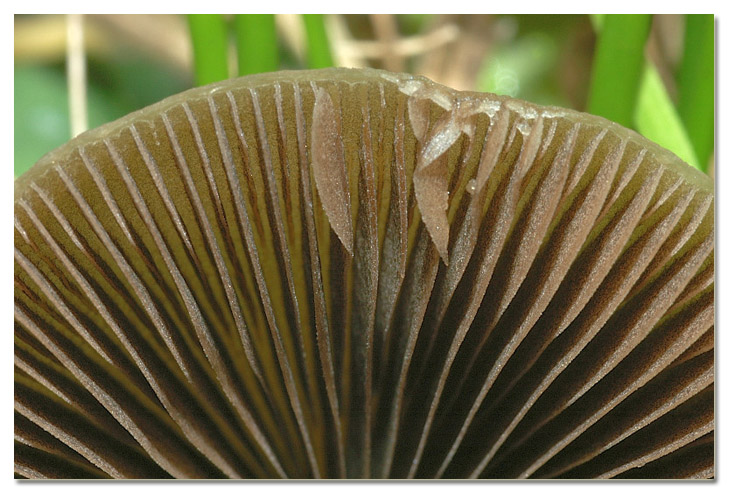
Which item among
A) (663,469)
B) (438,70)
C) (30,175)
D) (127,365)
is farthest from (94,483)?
(438,70)

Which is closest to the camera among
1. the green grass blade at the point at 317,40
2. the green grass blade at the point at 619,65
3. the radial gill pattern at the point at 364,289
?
the radial gill pattern at the point at 364,289

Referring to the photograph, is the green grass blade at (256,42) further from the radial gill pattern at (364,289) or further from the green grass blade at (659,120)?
the green grass blade at (659,120)

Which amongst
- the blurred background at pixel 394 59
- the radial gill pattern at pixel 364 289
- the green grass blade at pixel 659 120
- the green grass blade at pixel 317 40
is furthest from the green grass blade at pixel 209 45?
the green grass blade at pixel 659 120

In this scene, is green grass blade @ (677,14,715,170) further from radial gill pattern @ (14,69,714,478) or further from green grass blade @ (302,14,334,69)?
green grass blade @ (302,14,334,69)

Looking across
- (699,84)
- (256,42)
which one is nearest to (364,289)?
(256,42)

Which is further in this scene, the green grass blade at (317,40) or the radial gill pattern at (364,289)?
the green grass blade at (317,40)

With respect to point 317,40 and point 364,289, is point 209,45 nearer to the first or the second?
point 317,40

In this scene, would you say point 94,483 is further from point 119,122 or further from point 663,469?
point 663,469

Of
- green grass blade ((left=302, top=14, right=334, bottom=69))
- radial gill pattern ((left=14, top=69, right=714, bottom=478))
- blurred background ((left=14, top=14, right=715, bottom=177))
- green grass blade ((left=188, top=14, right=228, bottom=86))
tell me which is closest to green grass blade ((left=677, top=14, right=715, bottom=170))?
blurred background ((left=14, top=14, right=715, bottom=177))

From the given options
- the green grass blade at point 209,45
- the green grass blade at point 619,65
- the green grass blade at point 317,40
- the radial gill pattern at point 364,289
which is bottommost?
the radial gill pattern at point 364,289
